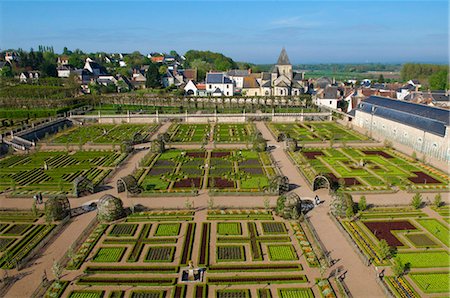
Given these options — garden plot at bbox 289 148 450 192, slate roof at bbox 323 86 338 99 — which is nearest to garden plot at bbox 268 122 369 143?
garden plot at bbox 289 148 450 192

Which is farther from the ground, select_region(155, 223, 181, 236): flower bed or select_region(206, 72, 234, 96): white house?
Answer: select_region(206, 72, 234, 96): white house

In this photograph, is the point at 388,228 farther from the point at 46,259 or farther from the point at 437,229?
the point at 46,259

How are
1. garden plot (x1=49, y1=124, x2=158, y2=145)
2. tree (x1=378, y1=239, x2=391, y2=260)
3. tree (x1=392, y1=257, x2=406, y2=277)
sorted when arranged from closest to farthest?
tree (x1=392, y1=257, x2=406, y2=277)
tree (x1=378, y1=239, x2=391, y2=260)
garden plot (x1=49, y1=124, x2=158, y2=145)

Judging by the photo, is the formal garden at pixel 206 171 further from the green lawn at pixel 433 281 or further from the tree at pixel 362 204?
the green lawn at pixel 433 281

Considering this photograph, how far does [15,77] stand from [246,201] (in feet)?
410

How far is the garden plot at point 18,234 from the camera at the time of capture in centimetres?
2594

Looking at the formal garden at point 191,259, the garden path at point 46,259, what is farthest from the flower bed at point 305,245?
the garden path at point 46,259

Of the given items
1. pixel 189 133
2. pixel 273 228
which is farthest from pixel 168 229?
pixel 189 133

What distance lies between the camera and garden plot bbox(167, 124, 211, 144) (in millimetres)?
60906

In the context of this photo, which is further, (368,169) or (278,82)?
(278,82)

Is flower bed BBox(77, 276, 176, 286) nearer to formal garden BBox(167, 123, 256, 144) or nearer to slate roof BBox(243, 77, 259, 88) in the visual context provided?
formal garden BBox(167, 123, 256, 144)

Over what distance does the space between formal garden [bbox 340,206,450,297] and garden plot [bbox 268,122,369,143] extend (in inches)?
1052

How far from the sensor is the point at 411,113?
57.7 metres

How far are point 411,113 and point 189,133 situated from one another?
39.7 metres
